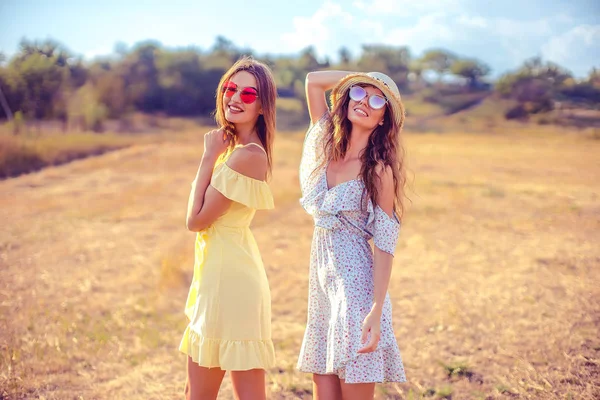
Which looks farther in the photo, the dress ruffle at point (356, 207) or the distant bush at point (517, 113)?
the distant bush at point (517, 113)

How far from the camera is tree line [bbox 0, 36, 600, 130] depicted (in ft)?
46.2

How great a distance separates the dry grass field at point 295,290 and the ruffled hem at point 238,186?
1.86m

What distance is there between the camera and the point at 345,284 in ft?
7.25

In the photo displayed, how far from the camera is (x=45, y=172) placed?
15.2m

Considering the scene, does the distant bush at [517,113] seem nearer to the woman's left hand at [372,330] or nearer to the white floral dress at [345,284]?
the white floral dress at [345,284]

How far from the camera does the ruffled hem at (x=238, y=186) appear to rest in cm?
220

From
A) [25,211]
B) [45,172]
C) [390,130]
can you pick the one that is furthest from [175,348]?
[45,172]

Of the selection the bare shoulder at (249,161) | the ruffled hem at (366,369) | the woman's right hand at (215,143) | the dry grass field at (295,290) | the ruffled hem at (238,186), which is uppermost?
the woman's right hand at (215,143)

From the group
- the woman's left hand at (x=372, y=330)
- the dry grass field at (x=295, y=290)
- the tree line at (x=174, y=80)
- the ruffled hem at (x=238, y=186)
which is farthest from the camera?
the tree line at (x=174, y=80)

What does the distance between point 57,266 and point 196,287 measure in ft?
16.9

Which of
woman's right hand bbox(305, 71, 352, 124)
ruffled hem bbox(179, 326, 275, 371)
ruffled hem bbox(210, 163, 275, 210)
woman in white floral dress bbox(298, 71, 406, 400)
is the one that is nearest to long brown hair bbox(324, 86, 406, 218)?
woman in white floral dress bbox(298, 71, 406, 400)

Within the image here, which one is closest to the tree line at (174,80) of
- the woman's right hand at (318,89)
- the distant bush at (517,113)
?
the distant bush at (517,113)

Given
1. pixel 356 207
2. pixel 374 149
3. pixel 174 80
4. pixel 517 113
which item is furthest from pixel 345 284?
pixel 174 80

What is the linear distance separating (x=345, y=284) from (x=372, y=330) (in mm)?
216
